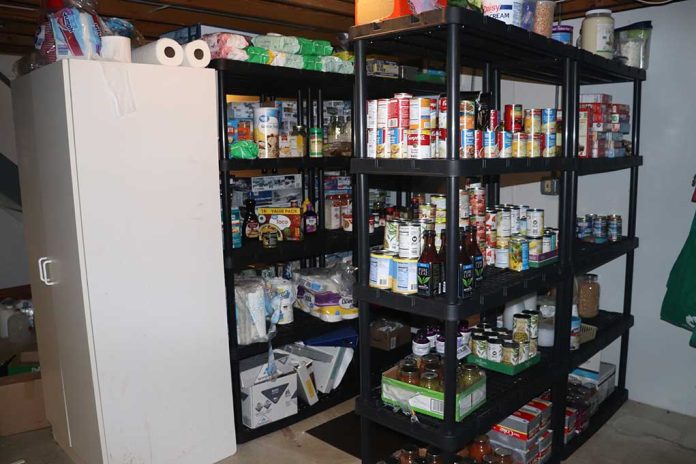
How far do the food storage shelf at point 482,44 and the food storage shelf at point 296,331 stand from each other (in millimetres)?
1551

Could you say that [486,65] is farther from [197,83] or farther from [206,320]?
[206,320]

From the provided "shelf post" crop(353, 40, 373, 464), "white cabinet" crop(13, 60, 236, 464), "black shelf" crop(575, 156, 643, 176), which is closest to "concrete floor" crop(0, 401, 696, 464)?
"white cabinet" crop(13, 60, 236, 464)

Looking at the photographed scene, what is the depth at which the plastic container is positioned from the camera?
2.88 metres

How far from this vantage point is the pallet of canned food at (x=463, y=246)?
189 cm

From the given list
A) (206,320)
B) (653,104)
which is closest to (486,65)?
(653,104)

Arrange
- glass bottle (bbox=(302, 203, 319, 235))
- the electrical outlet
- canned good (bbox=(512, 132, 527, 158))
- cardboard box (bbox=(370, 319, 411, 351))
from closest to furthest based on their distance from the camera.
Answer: canned good (bbox=(512, 132, 527, 158)) → glass bottle (bbox=(302, 203, 319, 235)) → the electrical outlet → cardboard box (bbox=(370, 319, 411, 351))

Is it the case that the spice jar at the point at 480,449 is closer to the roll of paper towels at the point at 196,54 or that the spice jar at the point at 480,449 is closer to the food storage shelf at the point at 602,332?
the food storage shelf at the point at 602,332

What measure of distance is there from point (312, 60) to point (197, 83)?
727 millimetres

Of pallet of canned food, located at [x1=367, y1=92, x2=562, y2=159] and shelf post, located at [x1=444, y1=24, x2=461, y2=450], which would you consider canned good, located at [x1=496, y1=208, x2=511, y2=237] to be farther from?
shelf post, located at [x1=444, y1=24, x2=461, y2=450]

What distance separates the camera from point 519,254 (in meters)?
2.22

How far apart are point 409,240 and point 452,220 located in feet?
0.69

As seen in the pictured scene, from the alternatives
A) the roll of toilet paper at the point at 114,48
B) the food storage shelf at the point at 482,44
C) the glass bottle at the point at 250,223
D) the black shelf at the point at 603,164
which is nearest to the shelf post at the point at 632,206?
the black shelf at the point at 603,164

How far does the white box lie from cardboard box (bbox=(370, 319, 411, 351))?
0.76 meters

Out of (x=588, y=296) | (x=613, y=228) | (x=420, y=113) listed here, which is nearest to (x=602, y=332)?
Result: (x=588, y=296)
